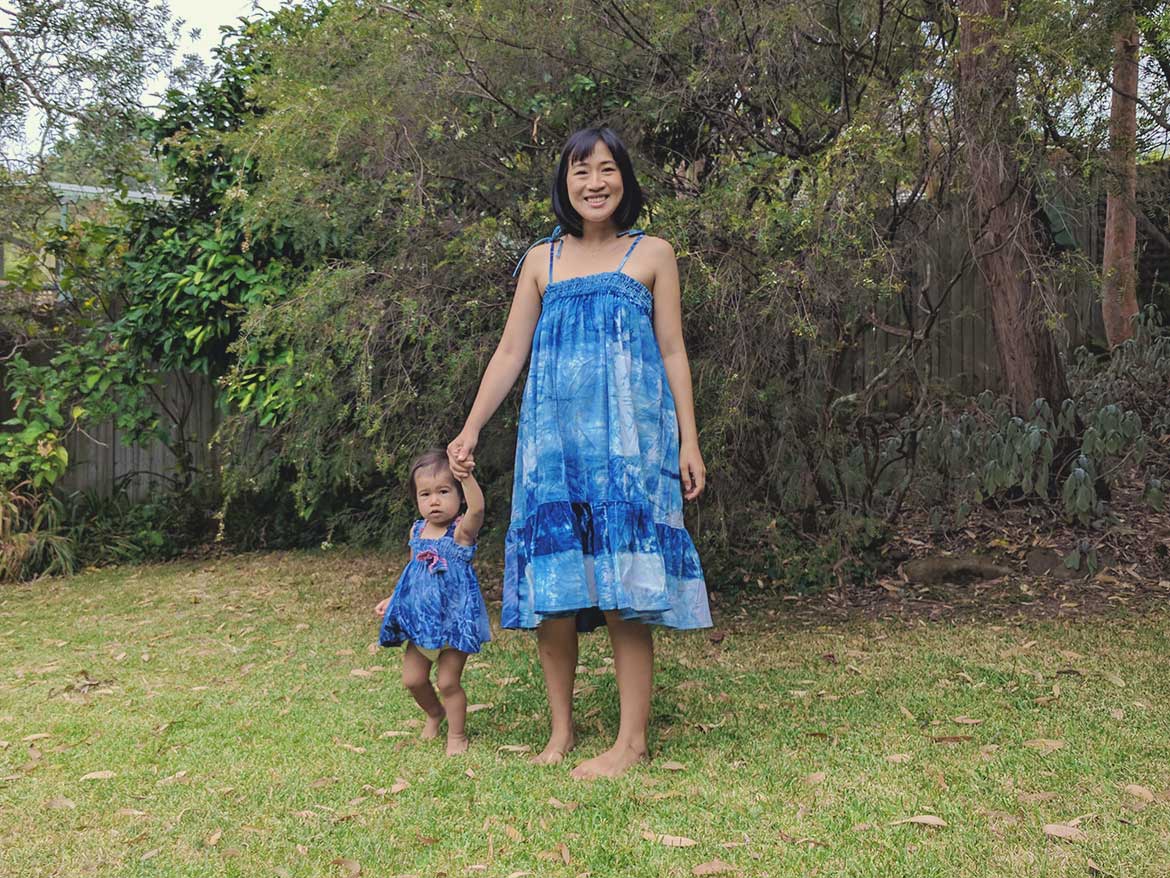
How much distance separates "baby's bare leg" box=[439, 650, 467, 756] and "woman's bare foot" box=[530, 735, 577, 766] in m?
0.26

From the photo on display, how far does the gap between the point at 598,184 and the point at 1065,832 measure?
2124 millimetres

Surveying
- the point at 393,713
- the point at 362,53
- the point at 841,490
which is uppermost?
the point at 362,53

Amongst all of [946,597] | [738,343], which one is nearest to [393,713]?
[738,343]

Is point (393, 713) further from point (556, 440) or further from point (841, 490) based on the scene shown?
point (841, 490)

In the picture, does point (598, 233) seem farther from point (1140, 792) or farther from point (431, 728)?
point (1140, 792)

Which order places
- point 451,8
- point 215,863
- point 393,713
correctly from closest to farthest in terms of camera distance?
point 215,863 < point 393,713 < point 451,8

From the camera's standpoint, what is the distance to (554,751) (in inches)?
127

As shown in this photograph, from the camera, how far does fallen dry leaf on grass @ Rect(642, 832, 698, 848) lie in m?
2.53

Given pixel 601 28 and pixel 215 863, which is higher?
pixel 601 28

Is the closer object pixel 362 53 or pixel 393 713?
pixel 393 713

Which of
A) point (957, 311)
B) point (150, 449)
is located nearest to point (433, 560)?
point (957, 311)

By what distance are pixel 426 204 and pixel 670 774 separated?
2.84m

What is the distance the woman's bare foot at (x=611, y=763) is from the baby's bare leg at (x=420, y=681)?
22.7 inches

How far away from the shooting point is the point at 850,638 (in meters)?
4.71
